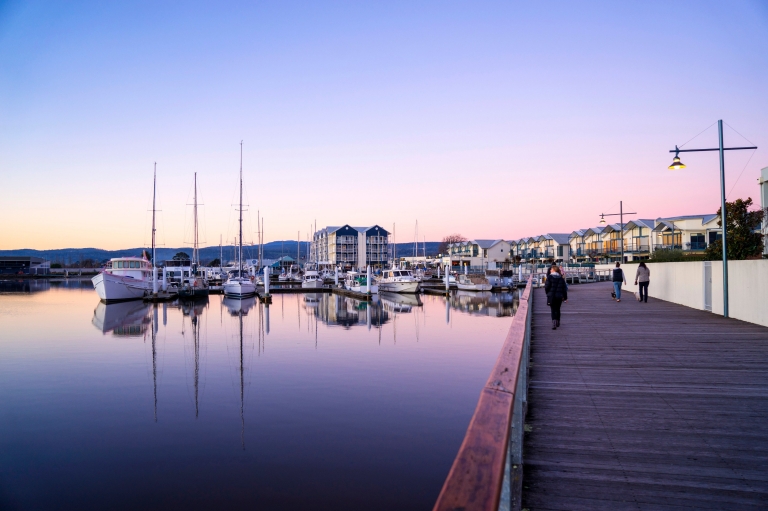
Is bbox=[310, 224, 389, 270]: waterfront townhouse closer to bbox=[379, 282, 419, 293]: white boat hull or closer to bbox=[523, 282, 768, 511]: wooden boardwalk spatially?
bbox=[379, 282, 419, 293]: white boat hull

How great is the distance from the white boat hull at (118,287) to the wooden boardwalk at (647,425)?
4587cm

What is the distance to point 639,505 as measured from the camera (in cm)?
371

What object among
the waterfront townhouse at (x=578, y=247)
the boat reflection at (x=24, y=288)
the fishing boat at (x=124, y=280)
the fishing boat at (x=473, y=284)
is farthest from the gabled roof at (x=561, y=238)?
the boat reflection at (x=24, y=288)

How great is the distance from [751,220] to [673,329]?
27.4 meters

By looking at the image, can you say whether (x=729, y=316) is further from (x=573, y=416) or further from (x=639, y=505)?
(x=639, y=505)

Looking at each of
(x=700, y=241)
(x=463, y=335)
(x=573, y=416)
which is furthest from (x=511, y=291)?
(x=573, y=416)

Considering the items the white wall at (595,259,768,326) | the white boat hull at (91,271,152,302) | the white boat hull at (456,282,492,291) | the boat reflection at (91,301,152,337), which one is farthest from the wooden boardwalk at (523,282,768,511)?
the white boat hull at (456,282,492,291)

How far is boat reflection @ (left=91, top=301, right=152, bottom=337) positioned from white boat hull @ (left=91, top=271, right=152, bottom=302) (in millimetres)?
891

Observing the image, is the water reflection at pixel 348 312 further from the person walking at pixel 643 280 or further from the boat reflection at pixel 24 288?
the boat reflection at pixel 24 288

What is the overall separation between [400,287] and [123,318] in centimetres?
3003

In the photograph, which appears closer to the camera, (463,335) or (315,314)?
(463,335)

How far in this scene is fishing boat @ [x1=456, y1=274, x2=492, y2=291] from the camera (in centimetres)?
6038

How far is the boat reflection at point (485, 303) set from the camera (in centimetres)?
4064

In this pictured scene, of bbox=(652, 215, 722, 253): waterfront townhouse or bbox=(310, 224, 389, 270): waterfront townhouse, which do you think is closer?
bbox=(652, 215, 722, 253): waterfront townhouse
